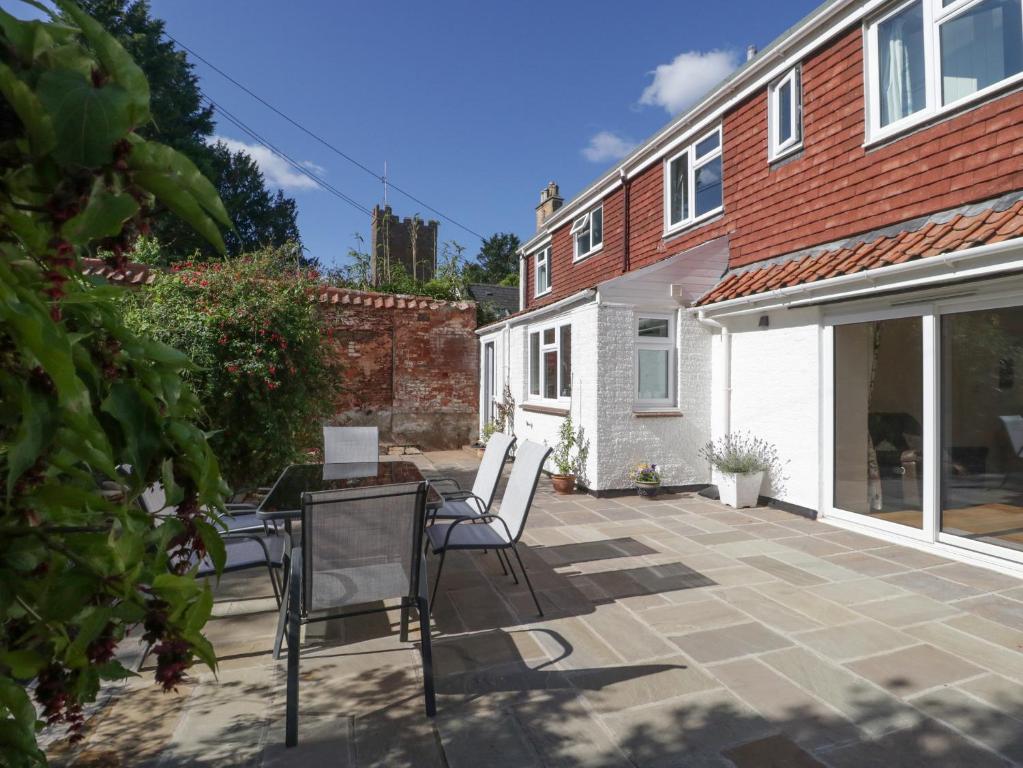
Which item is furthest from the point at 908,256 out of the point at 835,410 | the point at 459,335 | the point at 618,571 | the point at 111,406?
the point at 459,335

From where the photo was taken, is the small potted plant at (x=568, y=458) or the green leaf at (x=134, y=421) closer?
the green leaf at (x=134, y=421)

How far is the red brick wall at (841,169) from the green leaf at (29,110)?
6.12 m

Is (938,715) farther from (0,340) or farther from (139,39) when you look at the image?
(139,39)

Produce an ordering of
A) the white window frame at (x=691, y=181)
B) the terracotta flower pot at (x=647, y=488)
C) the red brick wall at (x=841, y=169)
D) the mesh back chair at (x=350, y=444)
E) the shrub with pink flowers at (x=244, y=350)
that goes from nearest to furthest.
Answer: the red brick wall at (x=841, y=169), the mesh back chair at (x=350, y=444), the shrub with pink flowers at (x=244, y=350), the terracotta flower pot at (x=647, y=488), the white window frame at (x=691, y=181)

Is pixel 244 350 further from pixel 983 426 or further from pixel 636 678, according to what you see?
pixel 983 426

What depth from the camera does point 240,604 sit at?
405cm

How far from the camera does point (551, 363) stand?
370 inches

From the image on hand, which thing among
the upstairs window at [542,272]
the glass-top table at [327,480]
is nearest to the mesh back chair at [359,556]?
the glass-top table at [327,480]

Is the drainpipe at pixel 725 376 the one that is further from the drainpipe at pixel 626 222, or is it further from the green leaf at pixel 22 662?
the green leaf at pixel 22 662

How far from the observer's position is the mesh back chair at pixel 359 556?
267cm

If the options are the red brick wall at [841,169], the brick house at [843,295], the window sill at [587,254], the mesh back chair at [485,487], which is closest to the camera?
the mesh back chair at [485,487]

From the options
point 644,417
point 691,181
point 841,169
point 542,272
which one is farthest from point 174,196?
point 542,272

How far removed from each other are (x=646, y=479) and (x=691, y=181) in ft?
15.0

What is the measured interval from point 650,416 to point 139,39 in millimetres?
24191
